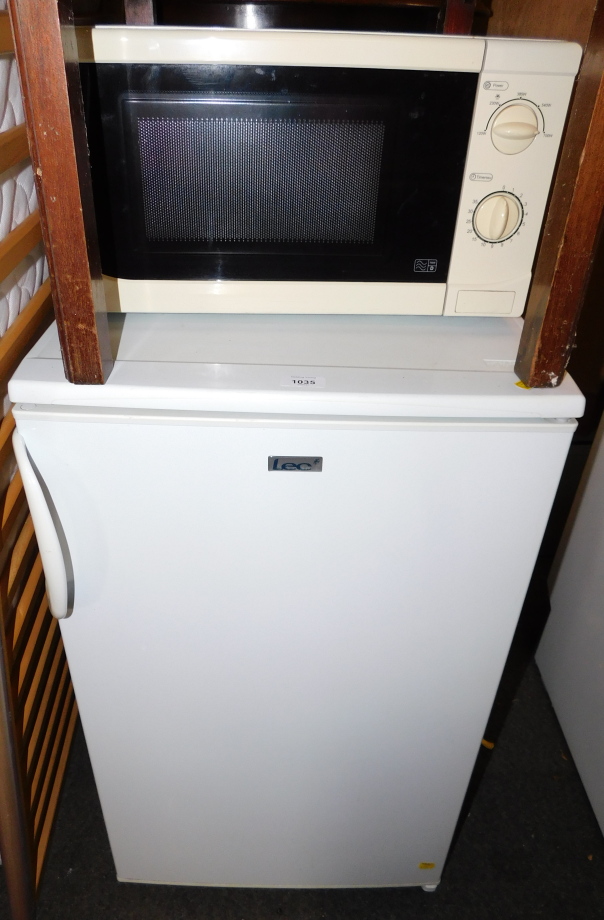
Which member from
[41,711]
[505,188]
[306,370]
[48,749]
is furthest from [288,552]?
[48,749]

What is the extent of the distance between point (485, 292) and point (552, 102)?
0.72 feet

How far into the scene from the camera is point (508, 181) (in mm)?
804

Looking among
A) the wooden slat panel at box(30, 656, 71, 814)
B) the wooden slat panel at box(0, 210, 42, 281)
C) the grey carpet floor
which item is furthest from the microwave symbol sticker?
the grey carpet floor

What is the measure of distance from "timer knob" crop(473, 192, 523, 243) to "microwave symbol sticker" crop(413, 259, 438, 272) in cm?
6

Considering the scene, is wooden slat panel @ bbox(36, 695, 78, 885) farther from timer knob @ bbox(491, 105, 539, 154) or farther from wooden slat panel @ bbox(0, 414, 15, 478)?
timer knob @ bbox(491, 105, 539, 154)

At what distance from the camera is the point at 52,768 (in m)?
1.28

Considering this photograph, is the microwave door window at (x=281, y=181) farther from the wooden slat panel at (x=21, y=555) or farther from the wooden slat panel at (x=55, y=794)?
the wooden slat panel at (x=55, y=794)

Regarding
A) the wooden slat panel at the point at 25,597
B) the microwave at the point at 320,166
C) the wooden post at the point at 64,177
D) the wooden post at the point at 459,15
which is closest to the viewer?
the wooden post at the point at 64,177

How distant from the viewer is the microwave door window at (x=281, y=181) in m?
0.76

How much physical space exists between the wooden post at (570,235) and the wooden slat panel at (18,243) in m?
0.63

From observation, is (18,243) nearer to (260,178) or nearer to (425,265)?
(260,178)

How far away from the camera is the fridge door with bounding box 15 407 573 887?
2.53 ft

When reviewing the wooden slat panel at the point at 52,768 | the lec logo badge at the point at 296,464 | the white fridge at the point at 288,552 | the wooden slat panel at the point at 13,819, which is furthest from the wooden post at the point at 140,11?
the wooden slat panel at the point at 52,768

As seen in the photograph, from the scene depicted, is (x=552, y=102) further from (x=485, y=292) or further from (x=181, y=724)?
(x=181, y=724)
